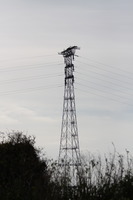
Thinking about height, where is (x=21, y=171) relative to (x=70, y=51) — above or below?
below

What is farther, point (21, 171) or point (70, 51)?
point (70, 51)

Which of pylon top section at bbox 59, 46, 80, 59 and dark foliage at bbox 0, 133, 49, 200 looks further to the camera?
pylon top section at bbox 59, 46, 80, 59

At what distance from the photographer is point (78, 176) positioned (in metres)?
10.7

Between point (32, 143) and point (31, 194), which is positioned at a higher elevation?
point (32, 143)

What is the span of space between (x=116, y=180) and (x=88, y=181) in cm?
63

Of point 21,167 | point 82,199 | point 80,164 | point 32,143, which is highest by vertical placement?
point 32,143

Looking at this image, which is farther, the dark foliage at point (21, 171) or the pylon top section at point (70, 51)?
the pylon top section at point (70, 51)

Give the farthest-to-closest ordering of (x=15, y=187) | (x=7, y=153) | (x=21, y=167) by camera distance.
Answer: (x=7, y=153) < (x=21, y=167) < (x=15, y=187)

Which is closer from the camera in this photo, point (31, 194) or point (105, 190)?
point (105, 190)

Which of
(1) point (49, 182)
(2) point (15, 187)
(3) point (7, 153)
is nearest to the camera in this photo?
(1) point (49, 182)

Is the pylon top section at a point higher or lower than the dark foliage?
higher

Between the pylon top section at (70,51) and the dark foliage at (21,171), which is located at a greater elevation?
the pylon top section at (70,51)

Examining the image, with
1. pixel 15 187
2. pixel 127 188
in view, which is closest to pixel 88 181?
pixel 127 188

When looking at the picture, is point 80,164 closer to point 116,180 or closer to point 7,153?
point 116,180
